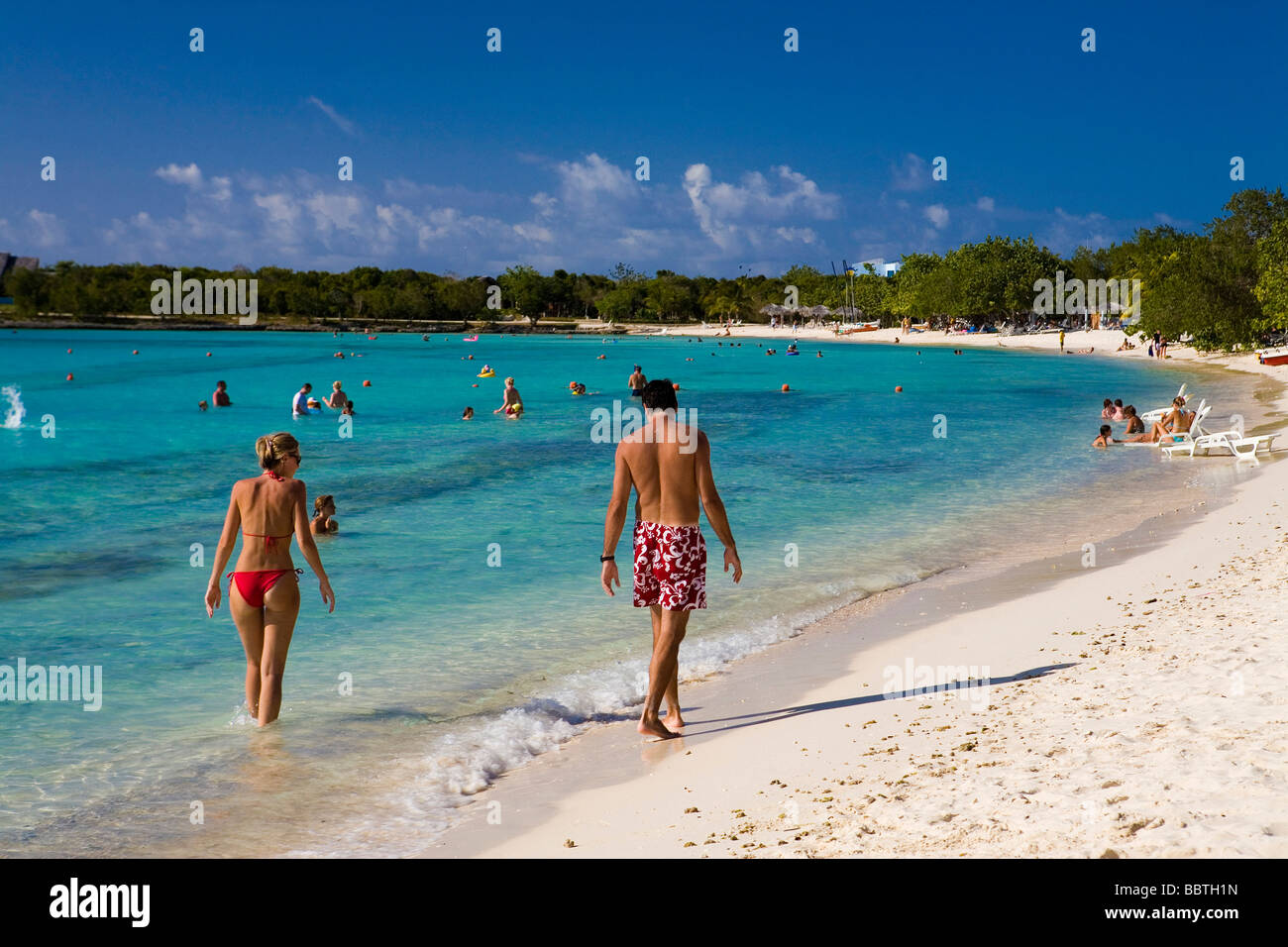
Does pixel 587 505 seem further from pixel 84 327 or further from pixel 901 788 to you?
pixel 84 327

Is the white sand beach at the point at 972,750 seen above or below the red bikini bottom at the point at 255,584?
below

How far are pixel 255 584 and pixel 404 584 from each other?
5.78m

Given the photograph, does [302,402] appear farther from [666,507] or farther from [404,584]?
[666,507]

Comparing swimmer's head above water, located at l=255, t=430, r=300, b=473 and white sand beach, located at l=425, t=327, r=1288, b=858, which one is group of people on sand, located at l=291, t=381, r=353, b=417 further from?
swimmer's head above water, located at l=255, t=430, r=300, b=473

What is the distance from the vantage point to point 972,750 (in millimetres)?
5531

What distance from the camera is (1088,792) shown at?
178 inches

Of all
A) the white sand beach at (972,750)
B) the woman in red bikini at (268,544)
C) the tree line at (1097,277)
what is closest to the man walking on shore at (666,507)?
the white sand beach at (972,750)

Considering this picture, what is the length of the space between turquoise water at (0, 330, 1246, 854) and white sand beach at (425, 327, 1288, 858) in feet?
2.52

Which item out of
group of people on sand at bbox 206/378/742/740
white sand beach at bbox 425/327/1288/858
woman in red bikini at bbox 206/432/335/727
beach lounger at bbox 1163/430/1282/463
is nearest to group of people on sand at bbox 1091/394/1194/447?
beach lounger at bbox 1163/430/1282/463

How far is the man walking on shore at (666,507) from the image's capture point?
6168 millimetres

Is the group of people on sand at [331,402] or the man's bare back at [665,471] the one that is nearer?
the man's bare back at [665,471]

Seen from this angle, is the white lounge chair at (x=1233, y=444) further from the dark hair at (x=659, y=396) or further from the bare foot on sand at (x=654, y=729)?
the dark hair at (x=659, y=396)

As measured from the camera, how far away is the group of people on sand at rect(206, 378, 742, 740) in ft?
20.3
